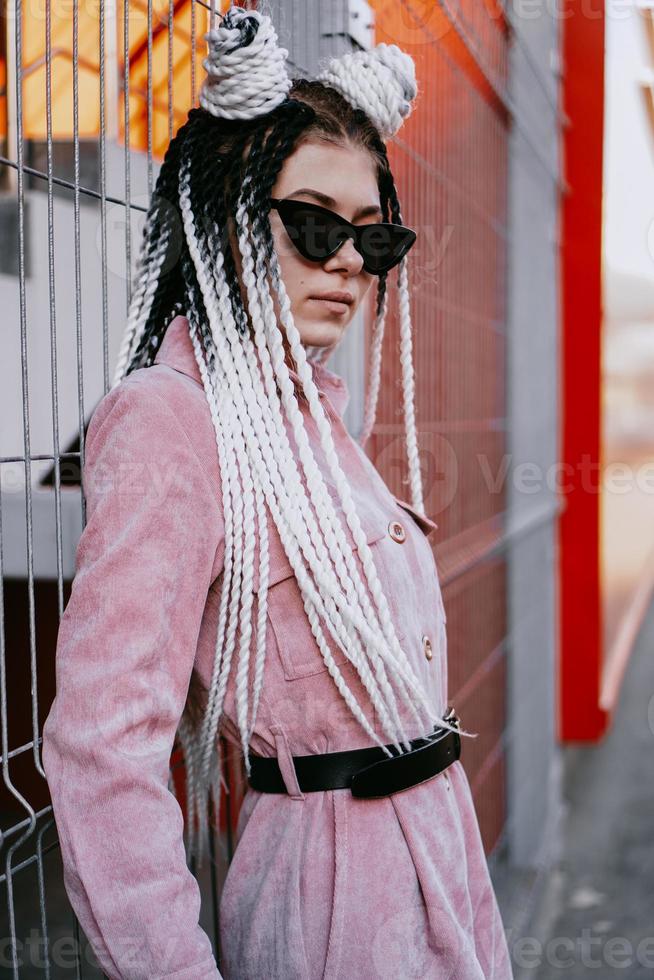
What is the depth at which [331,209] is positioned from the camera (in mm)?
1456

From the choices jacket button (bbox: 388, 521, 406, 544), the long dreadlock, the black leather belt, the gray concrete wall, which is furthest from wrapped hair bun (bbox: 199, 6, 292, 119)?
the gray concrete wall

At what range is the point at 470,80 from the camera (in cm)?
314

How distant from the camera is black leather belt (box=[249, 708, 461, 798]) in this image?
55.9 inches

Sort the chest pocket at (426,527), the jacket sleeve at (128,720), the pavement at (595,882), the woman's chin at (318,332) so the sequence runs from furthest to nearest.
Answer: the pavement at (595,882) < the chest pocket at (426,527) < the woman's chin at (318,332) < the jacket sleeve at (128,720)

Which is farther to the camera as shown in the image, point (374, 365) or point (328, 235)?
point (374, 365)

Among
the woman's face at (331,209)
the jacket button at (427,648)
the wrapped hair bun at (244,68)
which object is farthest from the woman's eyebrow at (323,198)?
the jacket button at (427,648)

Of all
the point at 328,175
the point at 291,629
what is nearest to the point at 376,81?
the point at 328,175

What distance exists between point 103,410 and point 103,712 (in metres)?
0.40

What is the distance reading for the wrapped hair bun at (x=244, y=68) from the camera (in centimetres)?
140

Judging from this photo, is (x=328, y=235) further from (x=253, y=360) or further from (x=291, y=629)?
(x=291, y=629)

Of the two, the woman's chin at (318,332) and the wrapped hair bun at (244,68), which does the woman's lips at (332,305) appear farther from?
the wrapped hair bun at (244,68)

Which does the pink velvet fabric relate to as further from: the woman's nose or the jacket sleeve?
the woman's nose

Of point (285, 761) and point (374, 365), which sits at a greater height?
point (374, 365)

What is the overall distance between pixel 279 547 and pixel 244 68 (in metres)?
0.68
